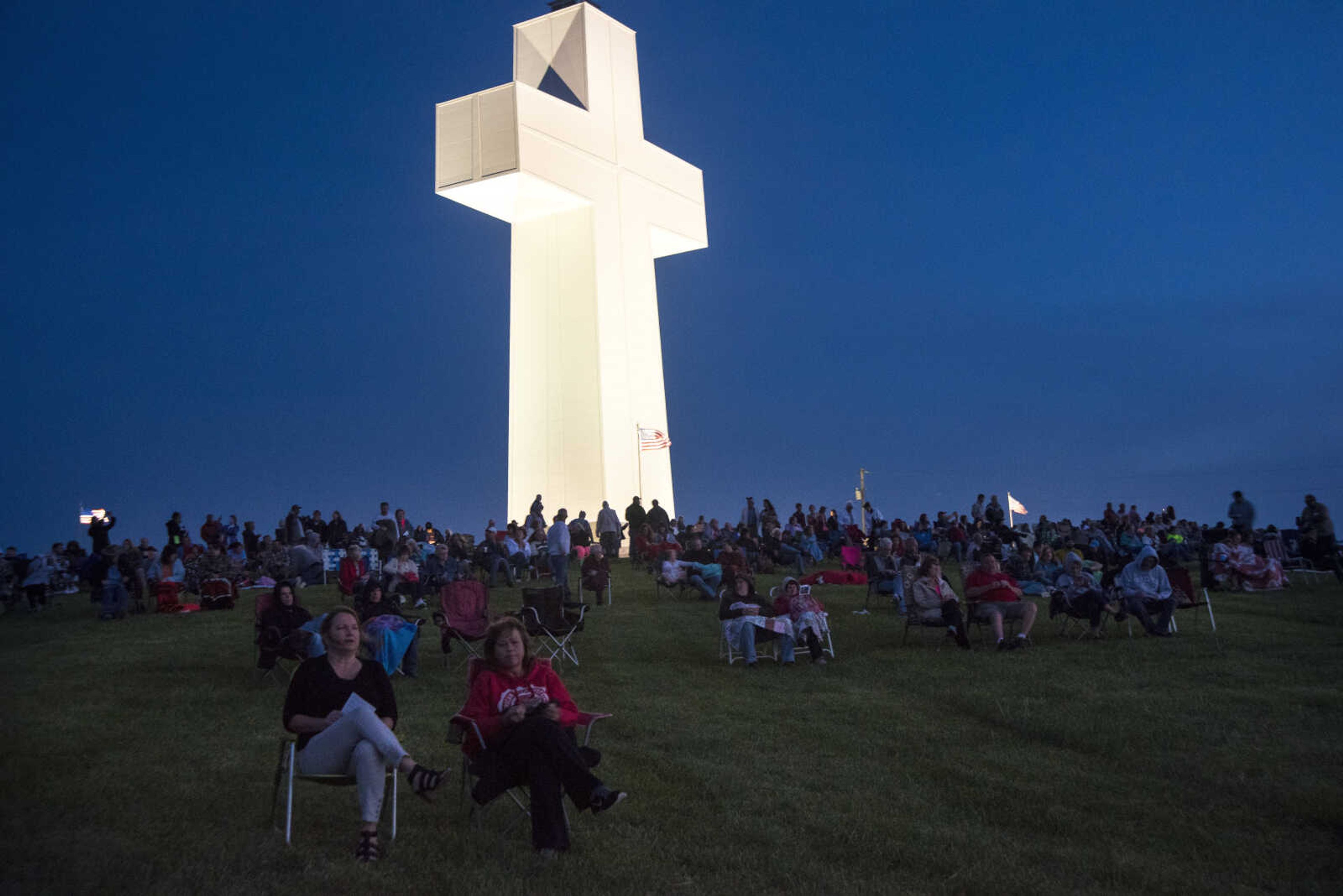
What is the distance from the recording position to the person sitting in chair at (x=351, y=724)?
4.22 m

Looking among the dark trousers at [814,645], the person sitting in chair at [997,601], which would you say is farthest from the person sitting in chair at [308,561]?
the person sitting in chair at [997,601]

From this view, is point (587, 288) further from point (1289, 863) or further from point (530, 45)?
point (1289, 863)

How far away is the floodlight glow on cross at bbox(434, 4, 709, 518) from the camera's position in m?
20.8

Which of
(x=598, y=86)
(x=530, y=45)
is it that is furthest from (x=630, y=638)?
(x=530, y=45)

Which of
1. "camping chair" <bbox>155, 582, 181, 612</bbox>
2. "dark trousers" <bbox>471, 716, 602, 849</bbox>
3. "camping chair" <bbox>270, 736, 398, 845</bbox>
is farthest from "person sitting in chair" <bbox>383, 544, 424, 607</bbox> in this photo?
"dark trousers" <bbox>471, 716, 602, 849</bbox>

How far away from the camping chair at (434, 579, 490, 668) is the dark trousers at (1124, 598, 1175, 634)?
20.8 ft

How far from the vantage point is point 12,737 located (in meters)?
6.46

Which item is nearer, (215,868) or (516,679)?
(215,868)

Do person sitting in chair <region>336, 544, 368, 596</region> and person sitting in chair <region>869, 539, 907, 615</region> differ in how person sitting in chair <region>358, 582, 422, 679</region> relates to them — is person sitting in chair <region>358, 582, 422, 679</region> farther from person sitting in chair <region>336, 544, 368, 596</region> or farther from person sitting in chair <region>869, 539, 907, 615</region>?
person sitting in chair <region>869, 539, 907, 615</region>

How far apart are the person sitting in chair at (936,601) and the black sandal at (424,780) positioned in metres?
6.80

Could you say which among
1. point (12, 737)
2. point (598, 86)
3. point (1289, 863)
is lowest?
point (1289, 863)

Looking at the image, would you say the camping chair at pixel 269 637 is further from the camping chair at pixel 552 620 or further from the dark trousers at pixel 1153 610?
the dark trousers at pixel 1153 610

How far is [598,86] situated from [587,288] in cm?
470

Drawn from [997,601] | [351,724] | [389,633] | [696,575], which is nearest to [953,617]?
[997,601]
